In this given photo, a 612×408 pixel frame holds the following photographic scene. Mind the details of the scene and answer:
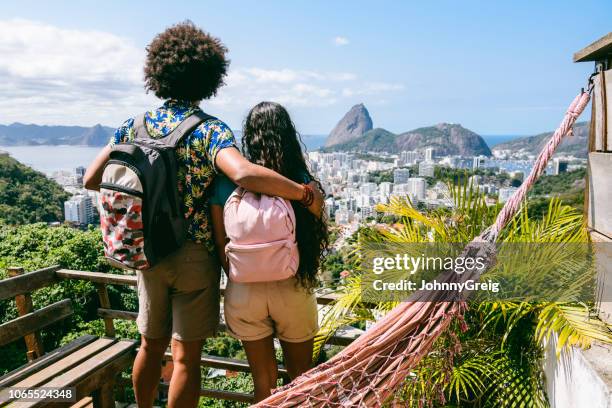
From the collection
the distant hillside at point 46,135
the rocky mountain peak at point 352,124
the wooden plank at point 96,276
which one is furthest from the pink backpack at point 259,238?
the rocky mountain peak at point 352,124

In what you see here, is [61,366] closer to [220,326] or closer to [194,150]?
[220,326]

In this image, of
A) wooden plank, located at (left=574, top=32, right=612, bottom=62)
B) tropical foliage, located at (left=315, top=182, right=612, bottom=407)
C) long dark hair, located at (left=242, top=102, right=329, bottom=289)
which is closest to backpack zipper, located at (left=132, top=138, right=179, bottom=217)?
long dark hair, located at (left=242, top=102, right=329, bottom=289)

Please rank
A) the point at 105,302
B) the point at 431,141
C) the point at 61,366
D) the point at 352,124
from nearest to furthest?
the point at 61,366
the point at 105,302
the point at 431,141
the point at 352,124

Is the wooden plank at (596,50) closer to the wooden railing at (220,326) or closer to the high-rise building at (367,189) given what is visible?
the wooden railing at (220,326)

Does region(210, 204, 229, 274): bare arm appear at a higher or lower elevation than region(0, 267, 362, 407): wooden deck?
higher

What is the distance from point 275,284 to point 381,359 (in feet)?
1.39

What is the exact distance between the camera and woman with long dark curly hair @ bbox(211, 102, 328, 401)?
4.93 feet

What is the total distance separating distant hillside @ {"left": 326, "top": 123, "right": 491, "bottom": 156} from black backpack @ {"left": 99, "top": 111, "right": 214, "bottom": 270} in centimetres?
4990

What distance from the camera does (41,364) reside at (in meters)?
1.94

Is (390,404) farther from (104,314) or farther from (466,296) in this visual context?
(104,314)

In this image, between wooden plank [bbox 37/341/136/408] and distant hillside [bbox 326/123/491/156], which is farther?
distant hillside [bbox 326/123/491/156]

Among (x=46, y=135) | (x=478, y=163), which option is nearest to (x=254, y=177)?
(x=478, y=163)

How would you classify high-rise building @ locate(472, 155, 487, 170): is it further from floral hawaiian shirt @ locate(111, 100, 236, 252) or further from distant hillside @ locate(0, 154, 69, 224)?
distant hillside @ locate(0, 154, 69, 224)

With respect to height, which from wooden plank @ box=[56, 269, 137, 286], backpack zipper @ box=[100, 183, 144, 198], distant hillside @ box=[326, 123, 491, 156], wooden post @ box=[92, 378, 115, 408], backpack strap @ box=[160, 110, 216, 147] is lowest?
wooden post @ box=[92, 378, 115, 408]
